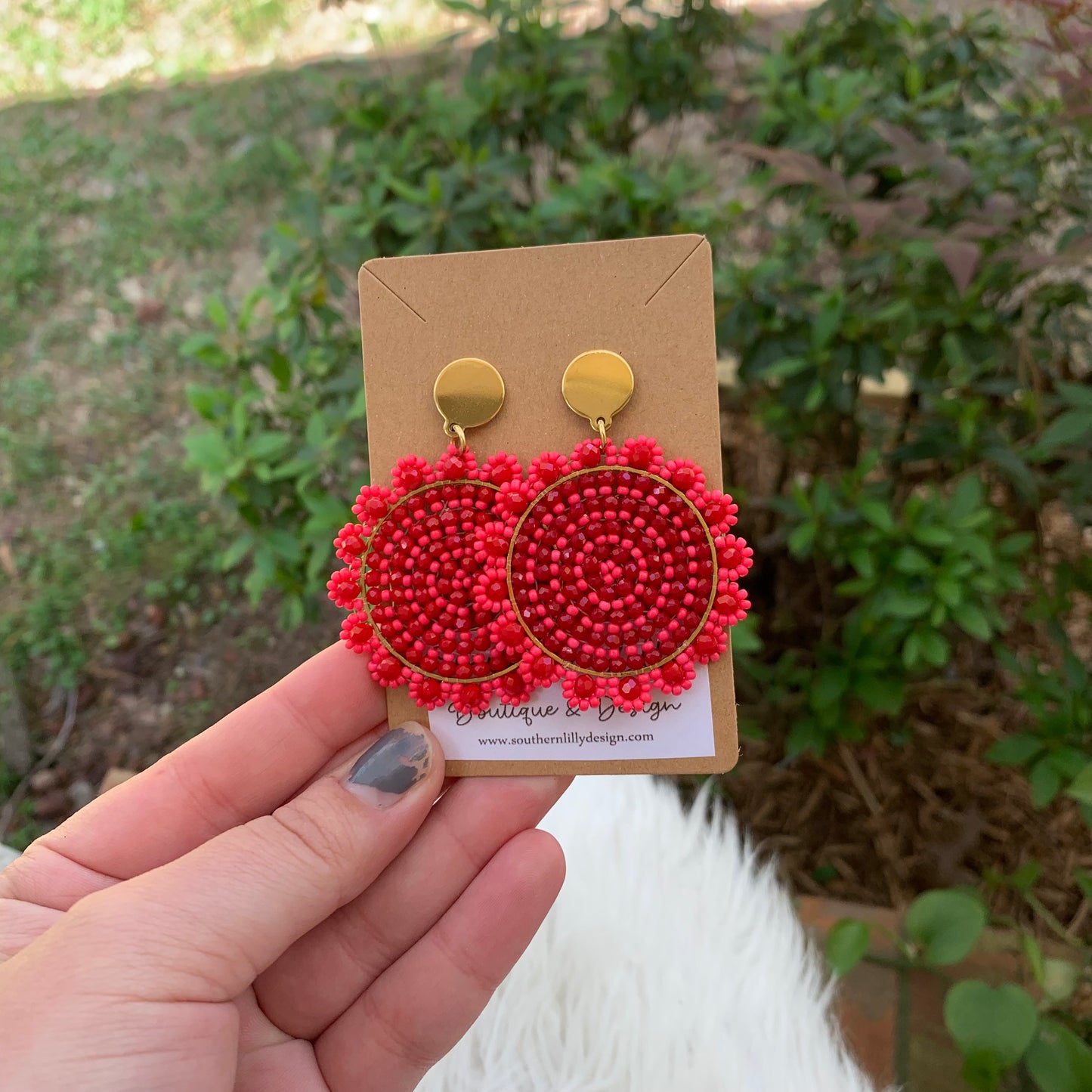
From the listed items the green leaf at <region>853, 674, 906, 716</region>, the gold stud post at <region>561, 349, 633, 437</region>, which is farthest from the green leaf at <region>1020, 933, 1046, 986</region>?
the gold stud post at <region>561, 349, 633, 437</region>

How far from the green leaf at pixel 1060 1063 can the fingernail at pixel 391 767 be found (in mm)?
777

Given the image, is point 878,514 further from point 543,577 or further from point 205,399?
point 205,399

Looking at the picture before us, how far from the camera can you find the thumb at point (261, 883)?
2.41ft

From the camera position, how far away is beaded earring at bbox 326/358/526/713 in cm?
91

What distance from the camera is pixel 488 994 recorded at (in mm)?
951

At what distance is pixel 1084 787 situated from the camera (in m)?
1.00

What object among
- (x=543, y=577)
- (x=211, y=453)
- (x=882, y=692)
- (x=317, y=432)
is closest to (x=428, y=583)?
(x=543, y=577)

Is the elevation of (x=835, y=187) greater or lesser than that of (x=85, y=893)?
greater

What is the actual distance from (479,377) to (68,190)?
2.28m

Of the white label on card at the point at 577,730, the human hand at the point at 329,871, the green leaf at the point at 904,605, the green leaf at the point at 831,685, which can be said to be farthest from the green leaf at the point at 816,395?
the human hand at the point at 329,871

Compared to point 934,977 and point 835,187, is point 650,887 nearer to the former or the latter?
point 934,977

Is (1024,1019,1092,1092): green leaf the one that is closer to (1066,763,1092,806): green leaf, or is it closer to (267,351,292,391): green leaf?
(1066,763,1092,806): green leaf

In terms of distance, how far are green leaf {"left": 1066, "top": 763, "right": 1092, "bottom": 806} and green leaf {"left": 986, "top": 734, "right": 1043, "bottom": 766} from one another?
0.17m

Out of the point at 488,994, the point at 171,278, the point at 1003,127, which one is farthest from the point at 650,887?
the point at 171,278
